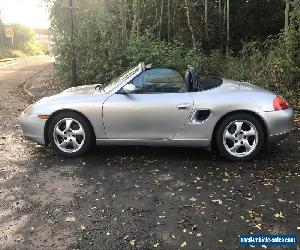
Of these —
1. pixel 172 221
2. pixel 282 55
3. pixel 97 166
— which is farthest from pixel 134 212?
pixel 282 55

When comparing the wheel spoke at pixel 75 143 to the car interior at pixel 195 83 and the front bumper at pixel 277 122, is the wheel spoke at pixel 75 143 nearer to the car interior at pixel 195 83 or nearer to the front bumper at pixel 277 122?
the car interior at pixel 195 83

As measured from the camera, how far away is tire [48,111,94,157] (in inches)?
243

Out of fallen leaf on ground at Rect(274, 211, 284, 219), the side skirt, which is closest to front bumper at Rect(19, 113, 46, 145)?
the side skirt

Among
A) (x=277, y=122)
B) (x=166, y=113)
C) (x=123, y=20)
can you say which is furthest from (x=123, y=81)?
(x=123, y=20)

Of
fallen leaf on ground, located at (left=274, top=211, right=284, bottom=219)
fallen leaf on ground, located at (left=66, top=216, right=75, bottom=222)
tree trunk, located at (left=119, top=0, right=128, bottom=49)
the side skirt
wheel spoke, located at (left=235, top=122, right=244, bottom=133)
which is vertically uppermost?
tree trunk, located at (left=119, top=0, right=128, bottom=49)

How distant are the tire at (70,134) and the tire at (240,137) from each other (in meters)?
1.94

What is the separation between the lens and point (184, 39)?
64.1 feet

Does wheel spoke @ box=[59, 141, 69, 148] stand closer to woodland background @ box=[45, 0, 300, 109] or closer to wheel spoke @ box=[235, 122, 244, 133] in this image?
wheel spoke @ box=[235, 122, 244, 133]

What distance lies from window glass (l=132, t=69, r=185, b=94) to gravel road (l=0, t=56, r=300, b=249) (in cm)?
103

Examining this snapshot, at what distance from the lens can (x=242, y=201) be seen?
4695mm

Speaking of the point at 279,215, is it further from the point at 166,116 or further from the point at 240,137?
the point at 166,116

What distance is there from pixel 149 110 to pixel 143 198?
156 cm

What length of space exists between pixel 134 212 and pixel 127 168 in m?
1.47

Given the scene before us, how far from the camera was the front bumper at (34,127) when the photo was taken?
247 inches
